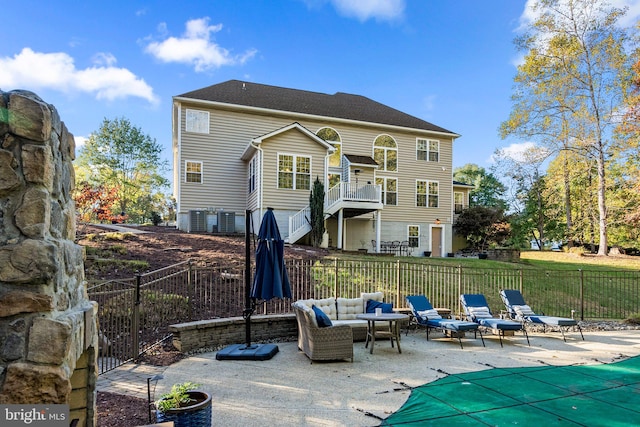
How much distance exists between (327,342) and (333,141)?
1597cm

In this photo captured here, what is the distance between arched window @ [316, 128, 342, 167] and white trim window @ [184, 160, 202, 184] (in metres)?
6.55

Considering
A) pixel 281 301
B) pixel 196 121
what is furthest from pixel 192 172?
pixel 281 301

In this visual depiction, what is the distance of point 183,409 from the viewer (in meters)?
3.27

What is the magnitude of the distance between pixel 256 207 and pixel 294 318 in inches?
387

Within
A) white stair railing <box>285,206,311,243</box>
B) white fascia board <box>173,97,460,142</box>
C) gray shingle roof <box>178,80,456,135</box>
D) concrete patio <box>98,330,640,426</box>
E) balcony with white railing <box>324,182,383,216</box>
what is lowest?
concrete patio <box>98,330,640,426</box>

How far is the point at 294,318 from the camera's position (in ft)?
26.6

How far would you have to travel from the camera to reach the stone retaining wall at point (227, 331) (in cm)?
671

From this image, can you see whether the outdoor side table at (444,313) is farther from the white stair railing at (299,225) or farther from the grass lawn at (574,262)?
the white stair railing at (299,225)

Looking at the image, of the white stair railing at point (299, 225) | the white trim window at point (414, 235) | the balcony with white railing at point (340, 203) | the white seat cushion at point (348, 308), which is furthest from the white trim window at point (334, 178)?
the white seat cushion at point (348, 308)

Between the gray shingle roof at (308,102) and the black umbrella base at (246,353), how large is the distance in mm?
14389

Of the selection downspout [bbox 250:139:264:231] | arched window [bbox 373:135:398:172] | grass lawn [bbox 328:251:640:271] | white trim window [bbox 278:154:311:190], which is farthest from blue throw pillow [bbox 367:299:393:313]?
arched window [bbox 373:135:398:172]

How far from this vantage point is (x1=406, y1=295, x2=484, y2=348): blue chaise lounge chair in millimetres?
7731

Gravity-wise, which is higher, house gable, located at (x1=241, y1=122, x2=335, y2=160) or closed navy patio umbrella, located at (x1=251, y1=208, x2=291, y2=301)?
house gable, located at (x1=241, y1=122, x2=335, y2=160)

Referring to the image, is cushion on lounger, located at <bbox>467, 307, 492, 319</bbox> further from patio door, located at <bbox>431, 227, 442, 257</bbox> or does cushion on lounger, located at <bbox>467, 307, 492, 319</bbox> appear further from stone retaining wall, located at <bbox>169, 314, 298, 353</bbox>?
patio door, located at <bbox>431, 227, 442, 257</bbox>
